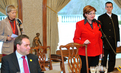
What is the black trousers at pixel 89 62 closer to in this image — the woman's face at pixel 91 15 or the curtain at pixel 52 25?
the woman's face at pixel 91 15

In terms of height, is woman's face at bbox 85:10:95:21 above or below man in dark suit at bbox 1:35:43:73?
above

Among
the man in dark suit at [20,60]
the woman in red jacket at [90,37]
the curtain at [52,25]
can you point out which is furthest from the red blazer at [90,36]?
the curtain at [52,25]

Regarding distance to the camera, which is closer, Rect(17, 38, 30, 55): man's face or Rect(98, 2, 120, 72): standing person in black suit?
Rect(17, 38, 30, 55): man's face

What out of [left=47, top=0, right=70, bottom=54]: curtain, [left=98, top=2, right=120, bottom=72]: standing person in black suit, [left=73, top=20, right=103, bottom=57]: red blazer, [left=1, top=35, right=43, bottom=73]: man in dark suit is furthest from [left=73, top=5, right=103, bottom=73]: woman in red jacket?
[left=47, top=0, right=70, bottom=54]: curtain

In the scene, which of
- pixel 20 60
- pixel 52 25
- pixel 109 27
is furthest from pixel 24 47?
pixel 52 25

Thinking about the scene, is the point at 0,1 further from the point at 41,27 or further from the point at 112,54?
the point at 112,54

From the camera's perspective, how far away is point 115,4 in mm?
5371

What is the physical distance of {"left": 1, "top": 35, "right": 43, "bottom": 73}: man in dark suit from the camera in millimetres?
1906

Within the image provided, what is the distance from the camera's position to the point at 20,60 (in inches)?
79.4

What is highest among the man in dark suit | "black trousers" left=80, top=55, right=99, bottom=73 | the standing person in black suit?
the standing person in black suit

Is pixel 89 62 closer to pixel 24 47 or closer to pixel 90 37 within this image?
pixel 90 37

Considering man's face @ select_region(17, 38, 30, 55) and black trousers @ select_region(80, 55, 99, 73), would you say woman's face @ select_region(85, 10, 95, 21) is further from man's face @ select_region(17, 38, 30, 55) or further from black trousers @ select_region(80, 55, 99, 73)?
man's face @ select_region(17, 38, 30, 55)

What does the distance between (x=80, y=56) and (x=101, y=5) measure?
2817mm

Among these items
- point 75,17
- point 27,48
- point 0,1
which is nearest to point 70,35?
point 75,17
